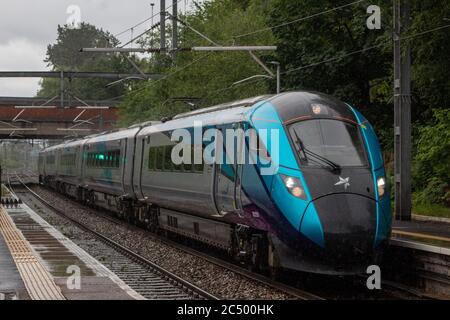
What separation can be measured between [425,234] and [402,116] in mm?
5739

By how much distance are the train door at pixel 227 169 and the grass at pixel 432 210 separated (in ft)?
A: 29.9

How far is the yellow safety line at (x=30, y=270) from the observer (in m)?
12.0

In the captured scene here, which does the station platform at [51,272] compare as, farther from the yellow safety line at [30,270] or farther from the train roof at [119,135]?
the train roof at [119,135]

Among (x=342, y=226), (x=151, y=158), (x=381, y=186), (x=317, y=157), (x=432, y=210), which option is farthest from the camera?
(x=432, y=210)

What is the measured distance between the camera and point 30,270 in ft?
48.4

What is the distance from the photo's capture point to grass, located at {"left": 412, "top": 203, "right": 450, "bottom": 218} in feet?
74.7

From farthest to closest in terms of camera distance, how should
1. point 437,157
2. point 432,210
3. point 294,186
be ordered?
point 437,157, point 432,210, point 294,186

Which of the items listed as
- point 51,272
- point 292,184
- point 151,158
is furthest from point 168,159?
point 292,184

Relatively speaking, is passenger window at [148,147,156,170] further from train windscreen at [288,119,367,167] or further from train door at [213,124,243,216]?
train windscreen at [288,119,367,167]

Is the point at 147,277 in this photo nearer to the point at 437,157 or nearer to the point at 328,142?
the point at 328,142

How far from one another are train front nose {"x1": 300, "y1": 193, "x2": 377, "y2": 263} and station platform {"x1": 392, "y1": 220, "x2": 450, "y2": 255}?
1495mm

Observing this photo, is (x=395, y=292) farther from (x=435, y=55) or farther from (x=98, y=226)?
(x=98, y=226)

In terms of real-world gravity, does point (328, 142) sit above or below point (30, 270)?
above

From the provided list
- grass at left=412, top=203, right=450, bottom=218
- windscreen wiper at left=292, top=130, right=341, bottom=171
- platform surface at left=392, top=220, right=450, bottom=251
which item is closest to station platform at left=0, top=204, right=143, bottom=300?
windscreen wiper at left=292, top=130, right=341, bottom=171
